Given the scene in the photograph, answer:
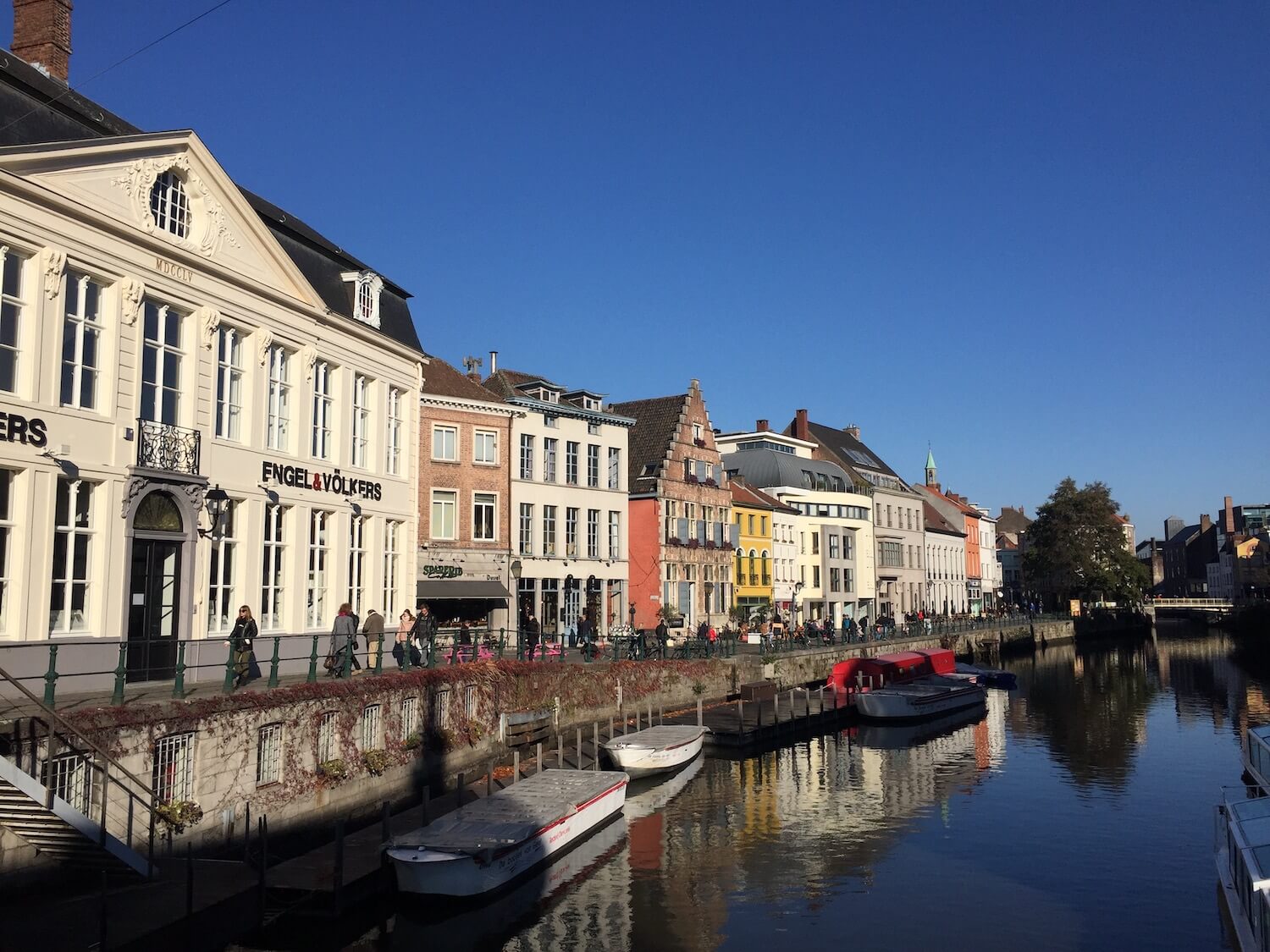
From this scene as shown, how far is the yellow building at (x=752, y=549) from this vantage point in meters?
60.6

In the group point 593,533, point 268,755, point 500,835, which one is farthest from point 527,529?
point 500,835

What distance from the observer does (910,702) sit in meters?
42.4

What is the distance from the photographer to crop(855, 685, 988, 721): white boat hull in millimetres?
41844

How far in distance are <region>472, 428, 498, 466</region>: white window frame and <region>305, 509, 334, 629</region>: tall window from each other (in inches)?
528

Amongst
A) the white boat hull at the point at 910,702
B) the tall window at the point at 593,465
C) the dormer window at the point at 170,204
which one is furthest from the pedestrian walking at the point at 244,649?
the white boat hull at the point at 910,702

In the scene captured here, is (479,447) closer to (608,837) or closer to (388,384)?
(388,384)

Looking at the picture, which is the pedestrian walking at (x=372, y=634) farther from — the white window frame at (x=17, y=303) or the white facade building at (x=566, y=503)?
the white facade building at (x=566, y=503)

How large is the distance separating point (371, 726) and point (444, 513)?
59.7 feet

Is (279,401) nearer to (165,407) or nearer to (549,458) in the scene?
(165,407)

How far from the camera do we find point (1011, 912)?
18625 mm

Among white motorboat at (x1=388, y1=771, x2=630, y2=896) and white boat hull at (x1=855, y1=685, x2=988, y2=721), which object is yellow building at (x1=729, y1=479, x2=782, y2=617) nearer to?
white boat hull at (x1=855, y1=685, x2=988, y2=721)

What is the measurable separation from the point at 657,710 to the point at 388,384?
47.9 ft

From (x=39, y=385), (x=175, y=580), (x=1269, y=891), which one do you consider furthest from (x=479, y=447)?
(x=1269, y=891)

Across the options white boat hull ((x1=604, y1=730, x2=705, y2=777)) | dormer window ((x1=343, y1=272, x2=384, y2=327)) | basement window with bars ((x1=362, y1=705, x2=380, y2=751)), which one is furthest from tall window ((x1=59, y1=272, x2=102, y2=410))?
white boat hull ((x1=604, y1=730, x2=705, y2=777))
